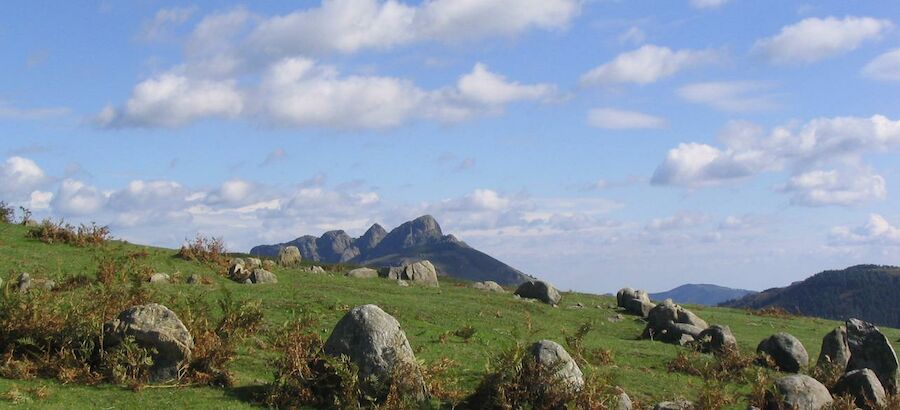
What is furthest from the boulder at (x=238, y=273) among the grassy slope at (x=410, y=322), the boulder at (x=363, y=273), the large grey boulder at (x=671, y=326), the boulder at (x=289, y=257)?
the large grey boulder at (x=671, y=326)

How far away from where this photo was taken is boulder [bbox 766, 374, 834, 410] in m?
24.9

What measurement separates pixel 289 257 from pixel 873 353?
4401 cm

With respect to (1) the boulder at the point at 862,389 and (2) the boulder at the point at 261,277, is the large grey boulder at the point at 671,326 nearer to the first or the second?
(1) the boulder at the point at 862,389

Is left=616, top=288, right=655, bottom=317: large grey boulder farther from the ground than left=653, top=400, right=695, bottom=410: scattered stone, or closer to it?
farther from the ground

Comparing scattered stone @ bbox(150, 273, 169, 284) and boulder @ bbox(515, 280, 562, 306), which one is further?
boulder @ bbox(515, 280, 562, 306)

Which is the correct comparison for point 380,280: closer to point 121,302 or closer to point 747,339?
point 747,339

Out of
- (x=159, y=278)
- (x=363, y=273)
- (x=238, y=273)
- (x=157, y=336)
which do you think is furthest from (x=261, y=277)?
(x=157, y=336)

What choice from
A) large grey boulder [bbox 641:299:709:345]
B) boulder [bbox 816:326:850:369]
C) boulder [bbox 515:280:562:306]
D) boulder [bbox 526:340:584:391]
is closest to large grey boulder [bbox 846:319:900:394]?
boulder [bbox 816:326:850:369]

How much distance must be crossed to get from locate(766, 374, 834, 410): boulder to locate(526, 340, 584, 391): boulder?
720 cm

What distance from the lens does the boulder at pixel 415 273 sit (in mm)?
57281

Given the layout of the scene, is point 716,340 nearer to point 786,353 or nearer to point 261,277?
point 786,353

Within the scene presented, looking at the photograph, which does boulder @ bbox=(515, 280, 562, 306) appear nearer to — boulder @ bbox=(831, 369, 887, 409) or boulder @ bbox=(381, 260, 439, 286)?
boulder @ bbox=(381, 260, 439, 286)

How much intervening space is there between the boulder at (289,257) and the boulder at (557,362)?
41.3m

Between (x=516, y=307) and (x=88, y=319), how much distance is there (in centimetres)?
2534
